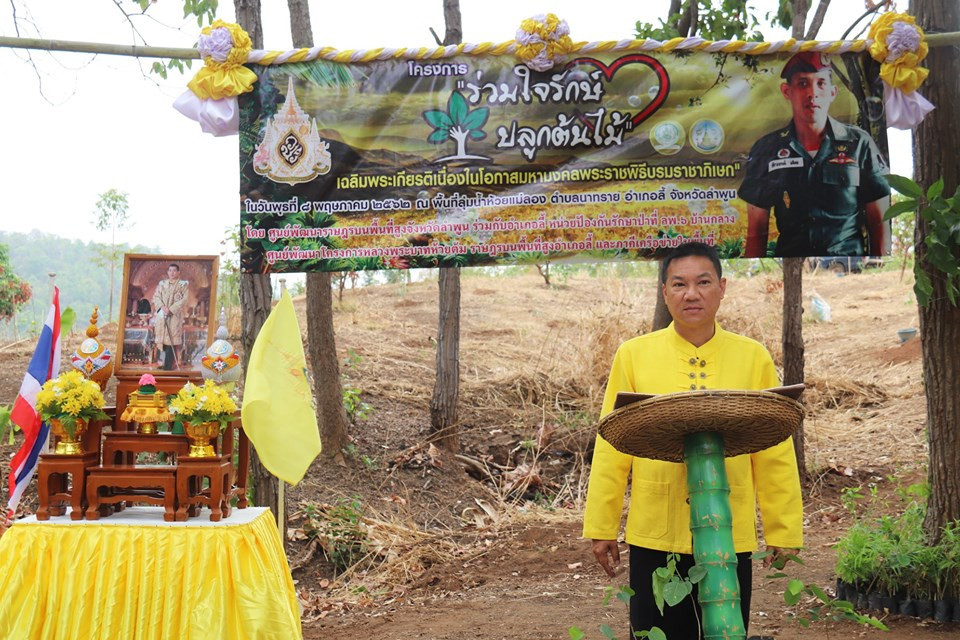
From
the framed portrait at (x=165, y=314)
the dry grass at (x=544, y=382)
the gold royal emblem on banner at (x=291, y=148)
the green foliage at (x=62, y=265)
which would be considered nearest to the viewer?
the framed portrait at (x=165, y=314)

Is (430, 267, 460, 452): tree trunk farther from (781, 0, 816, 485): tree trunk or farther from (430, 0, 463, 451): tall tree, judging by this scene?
(781, 0, 816, 485): tree trunk

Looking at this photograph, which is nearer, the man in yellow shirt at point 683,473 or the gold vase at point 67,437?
the man in yellow shirt at point 683,473

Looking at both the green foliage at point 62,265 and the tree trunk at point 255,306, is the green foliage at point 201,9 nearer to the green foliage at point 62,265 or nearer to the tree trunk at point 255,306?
the tree trunk at point 255,306

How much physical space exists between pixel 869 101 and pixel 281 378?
2710mm

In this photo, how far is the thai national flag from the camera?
11.7 feet

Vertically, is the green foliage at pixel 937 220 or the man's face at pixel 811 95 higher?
the man's face at pixel 811 95

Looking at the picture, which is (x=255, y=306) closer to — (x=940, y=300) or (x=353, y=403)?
(x=940, y=300)

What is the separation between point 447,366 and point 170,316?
4445 mm

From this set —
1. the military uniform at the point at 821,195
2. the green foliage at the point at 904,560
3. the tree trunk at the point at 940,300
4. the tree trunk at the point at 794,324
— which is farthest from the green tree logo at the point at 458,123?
the tree trunk at the point at 794,324

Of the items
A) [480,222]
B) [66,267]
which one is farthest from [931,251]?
[66,267]

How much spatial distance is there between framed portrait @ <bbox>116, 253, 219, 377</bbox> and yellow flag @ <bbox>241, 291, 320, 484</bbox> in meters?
0.35

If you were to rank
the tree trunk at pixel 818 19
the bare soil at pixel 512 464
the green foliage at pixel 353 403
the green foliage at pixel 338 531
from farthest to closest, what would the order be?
the green foliage at pixel 353 403 < the tree trunk at pixel 818 19 < the green foliage at pixel 338 531 < the bare soil at pixel 512 464

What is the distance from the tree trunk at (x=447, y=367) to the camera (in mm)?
7926

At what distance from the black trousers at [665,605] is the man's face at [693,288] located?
2.31ft
